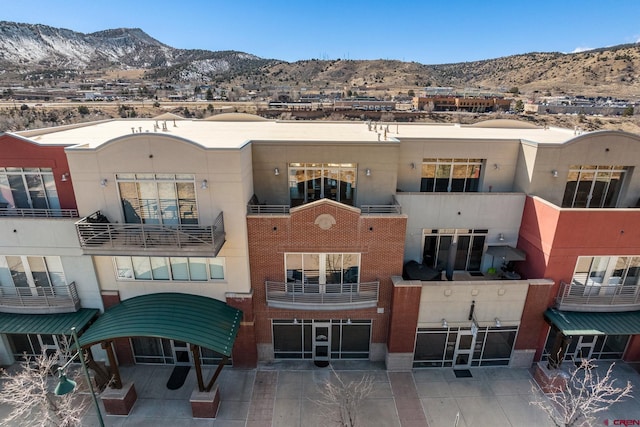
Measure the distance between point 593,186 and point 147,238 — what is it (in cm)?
1983

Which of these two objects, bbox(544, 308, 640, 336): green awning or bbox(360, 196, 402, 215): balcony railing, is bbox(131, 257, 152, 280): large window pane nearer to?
bbox(360, 196, 402, 215): balcony railing

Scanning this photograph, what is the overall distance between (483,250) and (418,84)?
165587 millimetres

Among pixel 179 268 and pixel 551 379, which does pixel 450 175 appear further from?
pixel 179 268

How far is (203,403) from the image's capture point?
13336 millimetres

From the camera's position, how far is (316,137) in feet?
54.7

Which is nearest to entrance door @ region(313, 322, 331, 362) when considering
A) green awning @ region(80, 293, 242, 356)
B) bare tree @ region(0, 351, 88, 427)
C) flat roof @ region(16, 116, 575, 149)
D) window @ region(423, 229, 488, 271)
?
green awning @ region(80, 293, 242, 356)

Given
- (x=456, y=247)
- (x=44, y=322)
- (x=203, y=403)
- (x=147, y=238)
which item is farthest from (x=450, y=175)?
(x=44, y=322)

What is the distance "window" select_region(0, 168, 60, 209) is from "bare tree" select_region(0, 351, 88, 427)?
6165mm

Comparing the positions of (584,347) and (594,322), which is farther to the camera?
(584,347)

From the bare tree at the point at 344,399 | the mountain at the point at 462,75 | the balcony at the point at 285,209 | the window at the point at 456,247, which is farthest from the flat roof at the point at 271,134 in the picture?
the mountain at the point at 462,75


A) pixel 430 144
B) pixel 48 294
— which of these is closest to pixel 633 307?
pixel 430 144

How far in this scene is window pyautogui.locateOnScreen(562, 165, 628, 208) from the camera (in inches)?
616

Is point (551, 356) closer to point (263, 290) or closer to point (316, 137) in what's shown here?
point (263, 290)

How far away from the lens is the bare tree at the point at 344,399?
12805mm
